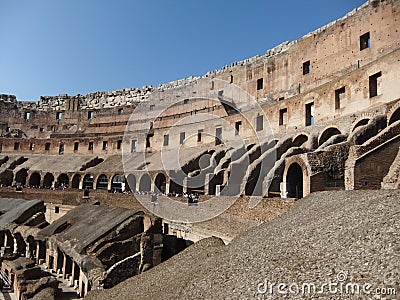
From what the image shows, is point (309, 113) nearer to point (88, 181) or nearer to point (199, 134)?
point (199, 134)

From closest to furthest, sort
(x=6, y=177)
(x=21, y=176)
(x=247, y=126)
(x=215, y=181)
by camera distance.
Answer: (x=215, y=181)
(x=247, y=126)
(x=6, y=177)
(x=21, y=176)

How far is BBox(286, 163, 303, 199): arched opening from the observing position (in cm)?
1666

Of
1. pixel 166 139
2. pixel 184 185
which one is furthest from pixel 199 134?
pixel 184 185

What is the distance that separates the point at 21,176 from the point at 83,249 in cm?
2977

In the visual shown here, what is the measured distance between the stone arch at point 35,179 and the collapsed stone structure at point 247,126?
0.46 feet

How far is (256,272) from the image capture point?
324 inches

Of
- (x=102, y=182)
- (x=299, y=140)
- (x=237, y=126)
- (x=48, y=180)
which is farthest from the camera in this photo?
(x=48, y=180)

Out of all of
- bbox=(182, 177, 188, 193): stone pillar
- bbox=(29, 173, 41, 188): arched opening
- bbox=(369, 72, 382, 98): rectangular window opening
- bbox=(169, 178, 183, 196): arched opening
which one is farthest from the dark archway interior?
bbox=(369, 72, 382, 98): rectangular window opening

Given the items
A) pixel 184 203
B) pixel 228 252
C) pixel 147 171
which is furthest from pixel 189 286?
pixel 147 171

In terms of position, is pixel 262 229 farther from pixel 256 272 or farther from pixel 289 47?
Answer: pixel 289 47

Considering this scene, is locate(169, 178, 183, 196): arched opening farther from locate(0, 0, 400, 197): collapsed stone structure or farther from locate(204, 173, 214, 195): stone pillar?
locate(204, 173, 214, 195): stone pillar

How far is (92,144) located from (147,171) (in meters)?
15.5

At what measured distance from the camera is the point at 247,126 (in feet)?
97.9

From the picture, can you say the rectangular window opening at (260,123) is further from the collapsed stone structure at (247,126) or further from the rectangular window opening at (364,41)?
the rectangular window opening at (364,41)
